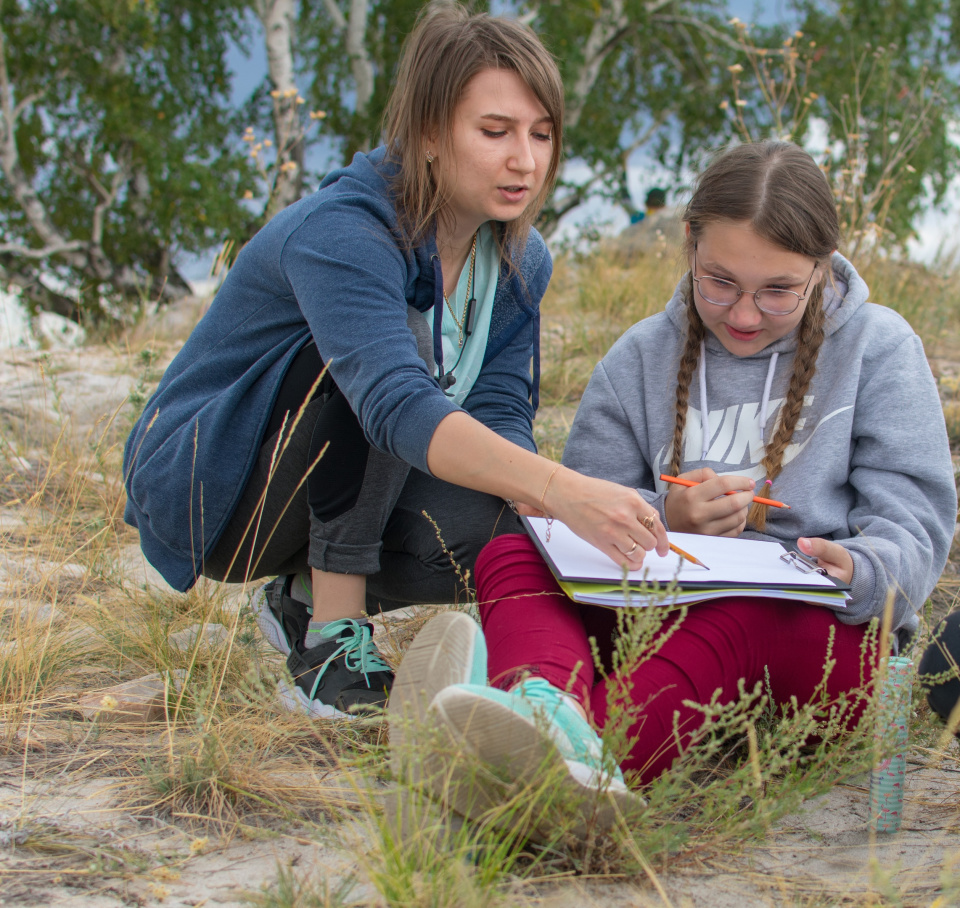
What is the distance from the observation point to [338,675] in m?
1.81

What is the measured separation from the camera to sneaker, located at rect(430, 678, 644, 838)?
108cm

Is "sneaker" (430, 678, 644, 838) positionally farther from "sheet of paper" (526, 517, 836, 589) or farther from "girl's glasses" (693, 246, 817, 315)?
"girl's glasses" (693, 246, 817, 315)

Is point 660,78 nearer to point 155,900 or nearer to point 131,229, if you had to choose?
point 131,229

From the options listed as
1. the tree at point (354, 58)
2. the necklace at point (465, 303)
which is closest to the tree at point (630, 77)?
the tree at point (354, 58)

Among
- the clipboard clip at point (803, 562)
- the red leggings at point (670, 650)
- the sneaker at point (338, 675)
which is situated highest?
the clipboard clip at point (803, 562)

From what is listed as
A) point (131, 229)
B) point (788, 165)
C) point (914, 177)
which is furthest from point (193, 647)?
point (914, 177)

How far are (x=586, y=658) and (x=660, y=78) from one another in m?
13.6

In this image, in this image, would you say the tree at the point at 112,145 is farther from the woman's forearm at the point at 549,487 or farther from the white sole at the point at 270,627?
the woman's forearm at the point at 549,487

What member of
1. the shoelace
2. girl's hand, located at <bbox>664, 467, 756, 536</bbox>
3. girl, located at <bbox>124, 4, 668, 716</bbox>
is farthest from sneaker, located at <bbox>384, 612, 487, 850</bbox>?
girl's hand, located at <bbox>664, 467, 756, 536</bbox>

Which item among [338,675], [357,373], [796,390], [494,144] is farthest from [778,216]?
[338,675]

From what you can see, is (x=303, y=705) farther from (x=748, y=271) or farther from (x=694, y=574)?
(x=748, y=271)

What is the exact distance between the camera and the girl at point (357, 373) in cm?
177

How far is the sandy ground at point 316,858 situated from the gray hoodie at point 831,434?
39 centimetres

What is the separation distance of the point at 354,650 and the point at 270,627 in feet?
1.17
